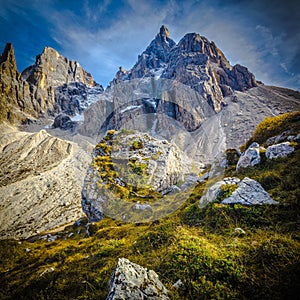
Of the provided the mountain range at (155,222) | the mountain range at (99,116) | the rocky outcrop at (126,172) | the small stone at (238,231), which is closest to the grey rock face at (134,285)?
the mountain range at (155,222)

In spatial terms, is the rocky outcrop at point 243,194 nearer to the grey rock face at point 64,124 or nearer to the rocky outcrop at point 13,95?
the grey rock face at point 64,124

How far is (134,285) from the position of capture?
3.62 m

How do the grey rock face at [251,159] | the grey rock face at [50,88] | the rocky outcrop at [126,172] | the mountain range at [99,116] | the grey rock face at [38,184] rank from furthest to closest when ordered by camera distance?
the grey rock face at [50,88] < the mountain range at [99,116] < the grey rock face at [38,184] < the rocky outcrop at [126,172] < the grey rock face at [251,159]

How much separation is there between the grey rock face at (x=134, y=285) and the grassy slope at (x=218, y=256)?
19.0 inches

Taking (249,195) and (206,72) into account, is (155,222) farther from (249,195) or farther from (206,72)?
(206,72)

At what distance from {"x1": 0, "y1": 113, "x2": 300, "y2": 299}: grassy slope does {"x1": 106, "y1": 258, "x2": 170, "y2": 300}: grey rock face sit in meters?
0.48

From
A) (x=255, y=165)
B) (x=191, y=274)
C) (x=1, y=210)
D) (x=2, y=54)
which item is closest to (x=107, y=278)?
(x=191, y=274)

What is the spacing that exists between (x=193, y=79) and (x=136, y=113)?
5303 centimetres

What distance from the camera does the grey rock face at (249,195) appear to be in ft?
20.7

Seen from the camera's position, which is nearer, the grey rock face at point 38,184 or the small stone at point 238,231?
the small stone at point 238,231

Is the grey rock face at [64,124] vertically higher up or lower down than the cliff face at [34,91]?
lower down

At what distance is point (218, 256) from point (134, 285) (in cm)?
262

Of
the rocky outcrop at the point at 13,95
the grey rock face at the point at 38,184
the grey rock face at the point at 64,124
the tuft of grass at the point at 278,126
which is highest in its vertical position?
the rocky outcrop at the point at 13,95

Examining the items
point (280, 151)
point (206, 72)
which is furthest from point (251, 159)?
point (206, 72)
